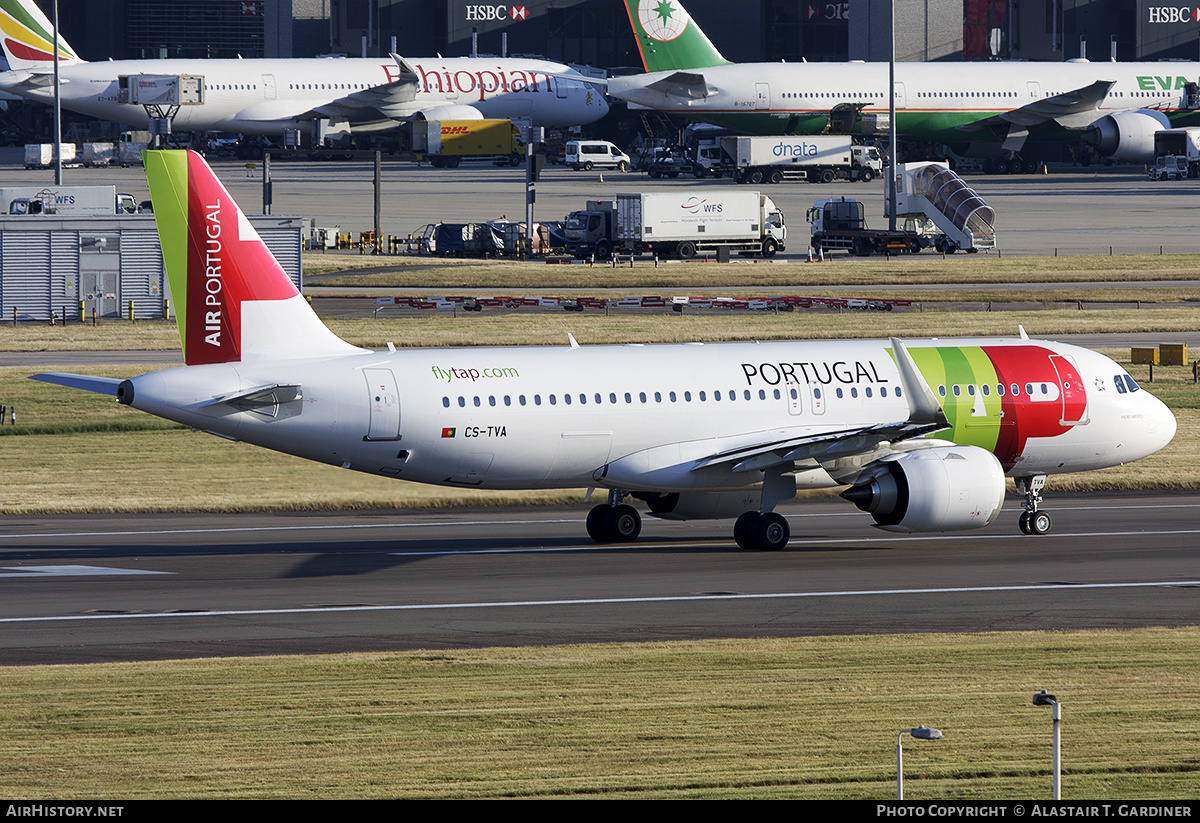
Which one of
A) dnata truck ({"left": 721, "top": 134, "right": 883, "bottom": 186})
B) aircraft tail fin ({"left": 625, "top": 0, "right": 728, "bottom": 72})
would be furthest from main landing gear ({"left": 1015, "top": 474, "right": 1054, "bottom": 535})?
aircraft tail fin ({"left": 625, "top": 0, "right": 728, "bottom": 72})

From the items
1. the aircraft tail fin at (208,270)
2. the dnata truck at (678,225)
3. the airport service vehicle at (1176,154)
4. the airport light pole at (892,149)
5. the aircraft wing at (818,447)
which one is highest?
the airport service vehicle at (1176,154)

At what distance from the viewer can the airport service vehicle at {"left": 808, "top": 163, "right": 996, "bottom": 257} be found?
4011 inches

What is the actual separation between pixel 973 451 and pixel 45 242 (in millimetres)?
55632

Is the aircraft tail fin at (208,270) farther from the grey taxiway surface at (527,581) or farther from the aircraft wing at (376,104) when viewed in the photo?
the aircraft wing at (376,104)

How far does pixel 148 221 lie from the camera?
77875 mm

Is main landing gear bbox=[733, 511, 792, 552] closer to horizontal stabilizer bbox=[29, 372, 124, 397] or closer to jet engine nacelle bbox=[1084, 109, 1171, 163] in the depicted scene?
horizontal stabilizer bbox=[29, 372, 124, 397]

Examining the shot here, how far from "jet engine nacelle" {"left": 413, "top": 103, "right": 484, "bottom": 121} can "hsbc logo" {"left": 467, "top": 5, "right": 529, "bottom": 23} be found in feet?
126

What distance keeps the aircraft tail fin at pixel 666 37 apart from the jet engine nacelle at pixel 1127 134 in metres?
35.4

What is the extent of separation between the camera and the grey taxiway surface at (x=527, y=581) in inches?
1047

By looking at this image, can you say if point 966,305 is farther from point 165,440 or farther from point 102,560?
point 102,560

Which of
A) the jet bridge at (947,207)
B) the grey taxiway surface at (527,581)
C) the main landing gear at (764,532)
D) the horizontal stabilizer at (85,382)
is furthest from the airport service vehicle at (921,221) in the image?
the horizontal stabilizer at (85,382)

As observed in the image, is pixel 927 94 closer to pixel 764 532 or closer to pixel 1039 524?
pixel 1039 524

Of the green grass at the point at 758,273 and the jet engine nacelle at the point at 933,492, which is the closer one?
the jet engine nacelle at the point at 933,492

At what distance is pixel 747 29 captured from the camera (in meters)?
188
